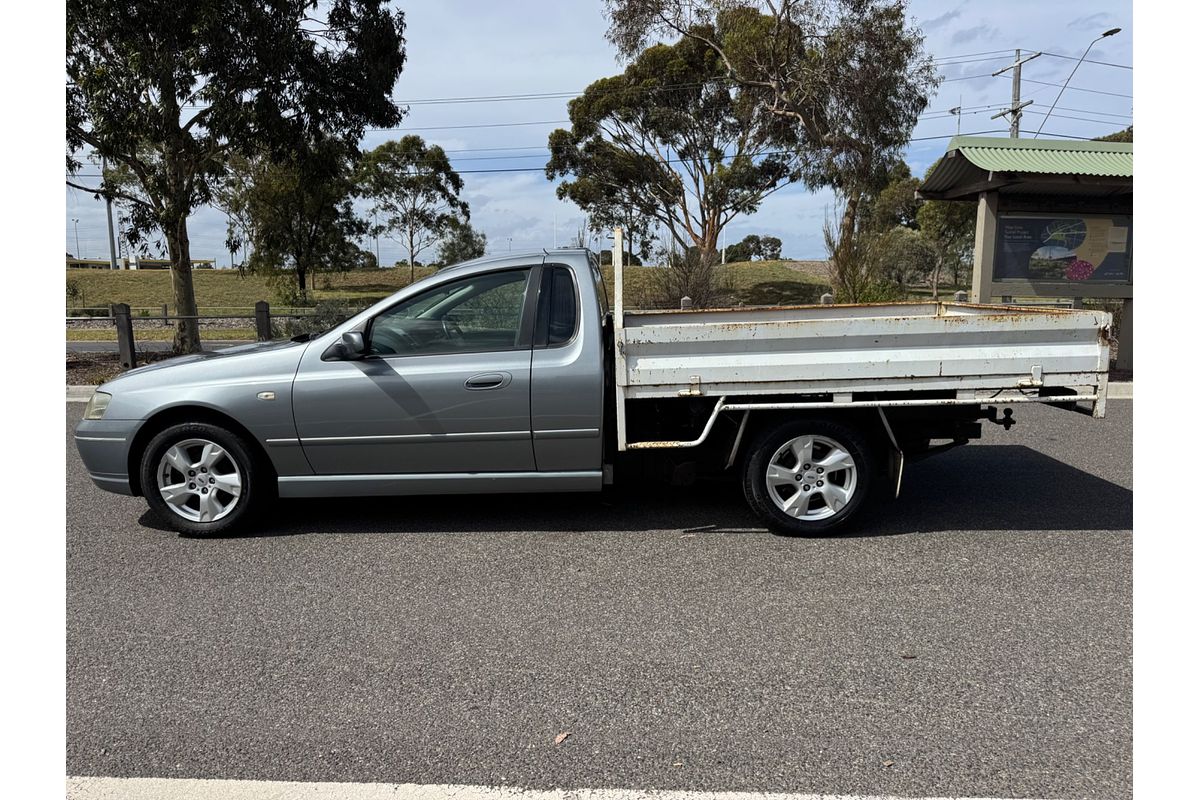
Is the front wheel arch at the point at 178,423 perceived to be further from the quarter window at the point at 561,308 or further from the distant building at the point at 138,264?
the distant building at the point at 138,264

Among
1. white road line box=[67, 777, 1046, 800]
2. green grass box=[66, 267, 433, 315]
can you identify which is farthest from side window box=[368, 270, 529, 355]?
green grass box=[66, 267, 433, 315]

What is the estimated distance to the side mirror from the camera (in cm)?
503

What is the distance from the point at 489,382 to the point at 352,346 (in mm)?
851

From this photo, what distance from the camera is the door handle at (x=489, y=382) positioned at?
197 inches

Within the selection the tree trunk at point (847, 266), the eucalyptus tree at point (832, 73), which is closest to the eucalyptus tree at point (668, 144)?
the eucalyptus tree at point (832, 73)

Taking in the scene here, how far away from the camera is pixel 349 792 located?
2.73 metres

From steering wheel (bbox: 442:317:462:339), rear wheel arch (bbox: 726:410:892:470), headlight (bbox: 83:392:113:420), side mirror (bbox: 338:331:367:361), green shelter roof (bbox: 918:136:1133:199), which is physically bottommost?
rear wheel arch (bbox: 726:410:892:470)

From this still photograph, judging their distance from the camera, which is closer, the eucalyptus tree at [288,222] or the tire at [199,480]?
the tire at [199,480]

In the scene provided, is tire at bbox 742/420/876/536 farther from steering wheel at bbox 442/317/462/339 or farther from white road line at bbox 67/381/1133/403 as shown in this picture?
white road line at bbox 67/381/1133/403

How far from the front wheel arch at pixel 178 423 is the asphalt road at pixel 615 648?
44 centimetres

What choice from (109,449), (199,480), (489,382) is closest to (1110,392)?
(489,382)

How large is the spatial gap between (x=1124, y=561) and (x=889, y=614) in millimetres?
1638

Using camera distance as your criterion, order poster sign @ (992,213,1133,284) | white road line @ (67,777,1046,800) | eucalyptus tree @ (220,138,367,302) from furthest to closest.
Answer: eucalyptus tree @ (220,138,367,302)
poster sign @ (992,213,1133,284)
white road line @ (67,777,1046,800)

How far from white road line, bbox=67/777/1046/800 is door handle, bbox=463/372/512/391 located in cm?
262
